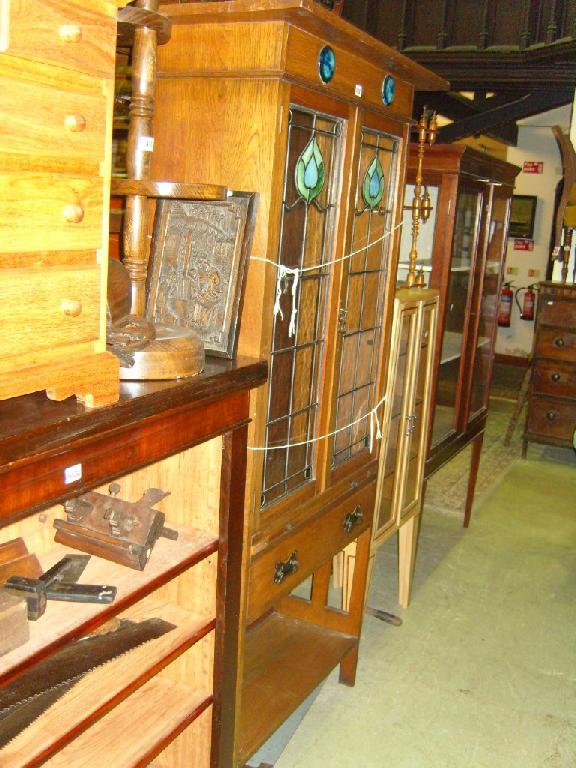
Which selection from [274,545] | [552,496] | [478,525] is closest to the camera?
[274,545]

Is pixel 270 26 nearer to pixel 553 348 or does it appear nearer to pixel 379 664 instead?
pixel 379 664

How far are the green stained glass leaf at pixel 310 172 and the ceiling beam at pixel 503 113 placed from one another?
462 centimetres

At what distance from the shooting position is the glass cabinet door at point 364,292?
7.02ft

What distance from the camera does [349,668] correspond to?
2.64 meters

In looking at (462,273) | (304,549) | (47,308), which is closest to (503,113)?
(462,273)

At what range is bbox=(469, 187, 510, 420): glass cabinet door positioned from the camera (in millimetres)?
3945

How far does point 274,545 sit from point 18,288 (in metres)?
1.09

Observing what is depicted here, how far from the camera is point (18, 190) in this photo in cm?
105

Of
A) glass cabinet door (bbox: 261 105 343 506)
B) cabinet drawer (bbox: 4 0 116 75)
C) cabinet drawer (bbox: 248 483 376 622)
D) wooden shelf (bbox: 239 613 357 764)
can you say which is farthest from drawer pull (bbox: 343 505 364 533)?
cabinet drawer (bbox: 4 0 116 75)

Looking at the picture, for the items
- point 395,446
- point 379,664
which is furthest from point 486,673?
point 395,446

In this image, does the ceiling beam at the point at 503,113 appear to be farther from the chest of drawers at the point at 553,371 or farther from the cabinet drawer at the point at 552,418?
the cabinet drawer at the point at 552,418

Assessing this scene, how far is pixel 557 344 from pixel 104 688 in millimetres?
4324

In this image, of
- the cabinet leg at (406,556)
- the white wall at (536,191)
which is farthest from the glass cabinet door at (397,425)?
the white wall at (536,191)

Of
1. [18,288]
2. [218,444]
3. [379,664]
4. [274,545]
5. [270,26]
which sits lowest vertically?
[379,664]
